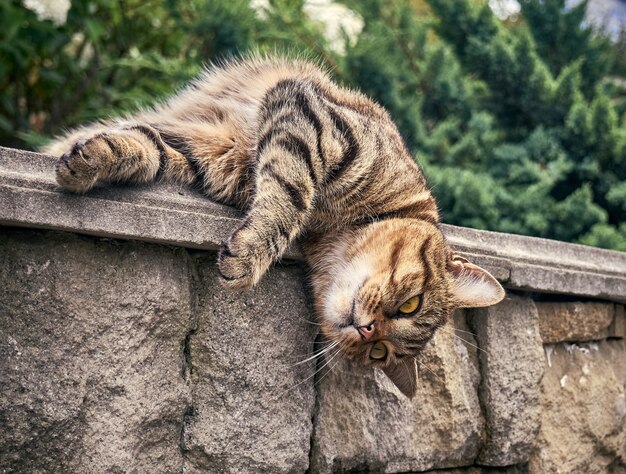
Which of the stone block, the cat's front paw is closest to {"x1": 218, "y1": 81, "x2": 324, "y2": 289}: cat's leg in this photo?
the cat's front paw

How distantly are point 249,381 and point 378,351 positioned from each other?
437 mm

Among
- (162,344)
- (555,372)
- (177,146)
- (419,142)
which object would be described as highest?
(419,142)

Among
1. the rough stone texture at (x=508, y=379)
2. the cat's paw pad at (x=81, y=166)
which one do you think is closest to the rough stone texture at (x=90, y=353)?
the cat's paw pad at (x=81, y=166)

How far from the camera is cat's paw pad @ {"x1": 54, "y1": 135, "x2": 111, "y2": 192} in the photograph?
6.04 ft

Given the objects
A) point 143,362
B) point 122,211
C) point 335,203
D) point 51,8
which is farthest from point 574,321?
point 51,8

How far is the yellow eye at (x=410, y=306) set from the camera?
238 centimetres

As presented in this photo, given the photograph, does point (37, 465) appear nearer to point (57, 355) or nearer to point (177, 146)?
point (57, 355)

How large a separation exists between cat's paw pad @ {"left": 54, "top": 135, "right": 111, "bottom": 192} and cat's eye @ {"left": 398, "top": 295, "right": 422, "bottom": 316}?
100 centimetres

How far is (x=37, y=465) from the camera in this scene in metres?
1.83

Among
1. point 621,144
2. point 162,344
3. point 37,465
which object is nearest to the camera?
point 37,465

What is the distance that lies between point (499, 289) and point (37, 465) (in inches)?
58.5

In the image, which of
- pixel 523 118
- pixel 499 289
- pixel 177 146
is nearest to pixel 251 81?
pixel 177 146

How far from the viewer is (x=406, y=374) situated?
7.96 ft

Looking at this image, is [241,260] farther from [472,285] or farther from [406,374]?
[472,285]
